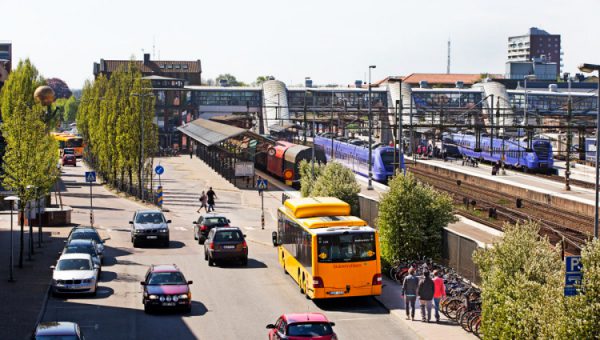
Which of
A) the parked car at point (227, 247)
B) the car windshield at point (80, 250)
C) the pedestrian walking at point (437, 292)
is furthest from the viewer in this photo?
the parked car at point (227, 247)

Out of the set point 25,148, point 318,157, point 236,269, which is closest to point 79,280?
point 236,269

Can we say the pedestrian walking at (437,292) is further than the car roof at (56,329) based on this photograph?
Yes

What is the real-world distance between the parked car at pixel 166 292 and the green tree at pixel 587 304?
14.8 meters

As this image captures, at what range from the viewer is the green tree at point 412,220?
3288 cm

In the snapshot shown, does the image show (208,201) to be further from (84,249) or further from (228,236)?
(84,249)

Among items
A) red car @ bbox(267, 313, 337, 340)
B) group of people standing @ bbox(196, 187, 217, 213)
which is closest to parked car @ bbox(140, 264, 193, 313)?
red car @ bbox(267, 313, 337, 340)

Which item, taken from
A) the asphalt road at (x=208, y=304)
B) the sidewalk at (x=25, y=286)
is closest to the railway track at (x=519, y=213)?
the asphalt road at (x=208, y=304)

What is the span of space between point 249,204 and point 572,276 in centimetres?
4849

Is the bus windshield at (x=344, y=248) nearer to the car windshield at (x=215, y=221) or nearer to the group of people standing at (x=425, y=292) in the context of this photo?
the group of people standing at (x=425, y=292)

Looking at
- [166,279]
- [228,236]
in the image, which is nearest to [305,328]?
[166,279]

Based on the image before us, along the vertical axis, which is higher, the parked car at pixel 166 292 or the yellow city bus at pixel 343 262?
the yellow city bus at pixel 343 262

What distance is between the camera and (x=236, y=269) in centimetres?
3650

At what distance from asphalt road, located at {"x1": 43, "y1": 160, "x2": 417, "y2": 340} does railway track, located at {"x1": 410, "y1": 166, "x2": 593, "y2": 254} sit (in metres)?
12.6

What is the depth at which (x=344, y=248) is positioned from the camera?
91.6 feet
